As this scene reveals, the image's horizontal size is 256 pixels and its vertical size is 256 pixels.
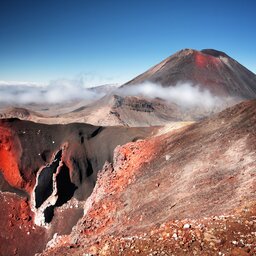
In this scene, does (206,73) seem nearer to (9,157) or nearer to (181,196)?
(9,157)

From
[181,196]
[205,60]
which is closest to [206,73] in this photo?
[205,60]

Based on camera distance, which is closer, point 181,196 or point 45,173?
point 181,196

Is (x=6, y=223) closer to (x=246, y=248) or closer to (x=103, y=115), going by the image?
(x=246, y=248)

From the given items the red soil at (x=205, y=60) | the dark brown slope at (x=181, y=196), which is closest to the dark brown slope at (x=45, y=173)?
the dark brown slope at (x=181, y=196)

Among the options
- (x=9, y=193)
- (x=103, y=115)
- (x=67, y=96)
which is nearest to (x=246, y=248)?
(x=9, y=193)

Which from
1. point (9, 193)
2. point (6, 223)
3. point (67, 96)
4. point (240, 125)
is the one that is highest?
point (67, 96)

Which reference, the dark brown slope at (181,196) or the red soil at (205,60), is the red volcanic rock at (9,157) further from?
the red soil at (205,60)
